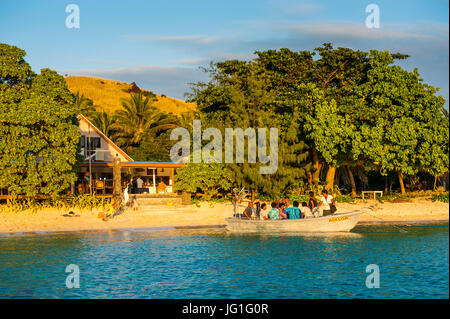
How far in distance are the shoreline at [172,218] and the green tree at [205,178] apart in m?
1.74

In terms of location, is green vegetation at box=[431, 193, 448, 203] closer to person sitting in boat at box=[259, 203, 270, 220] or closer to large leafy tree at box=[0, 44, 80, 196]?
person sitting in boat at box=[259, 203, 270, 220]

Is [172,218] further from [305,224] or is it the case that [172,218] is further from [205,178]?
[305,224]

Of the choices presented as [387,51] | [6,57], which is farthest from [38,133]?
[387,51]

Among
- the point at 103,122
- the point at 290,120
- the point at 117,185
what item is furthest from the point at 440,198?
the point at 103,122

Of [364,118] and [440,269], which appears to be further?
[364,118]

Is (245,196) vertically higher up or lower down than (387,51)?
lower down

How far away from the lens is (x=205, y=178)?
3959cm

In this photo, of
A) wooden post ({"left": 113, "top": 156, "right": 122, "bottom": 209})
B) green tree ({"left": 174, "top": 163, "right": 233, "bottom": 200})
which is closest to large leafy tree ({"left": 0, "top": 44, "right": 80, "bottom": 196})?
wooden post ({"left": 113, "top": 156, "right": 122, "bottom": 209})

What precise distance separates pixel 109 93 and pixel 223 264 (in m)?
115

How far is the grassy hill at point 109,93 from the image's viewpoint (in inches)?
4766

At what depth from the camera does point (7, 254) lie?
77.7 feet

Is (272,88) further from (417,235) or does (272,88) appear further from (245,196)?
(417,235)
